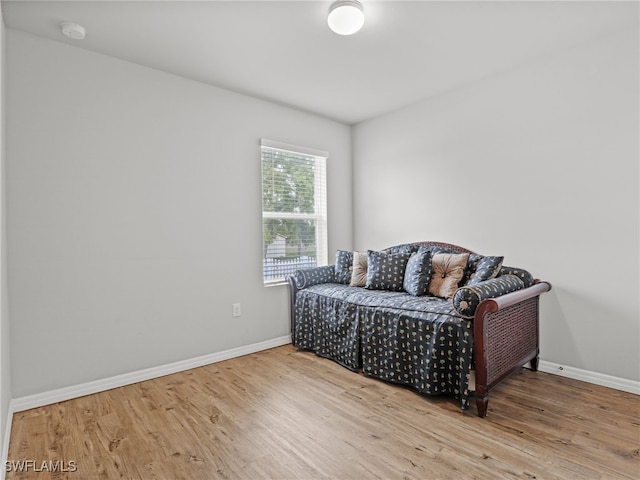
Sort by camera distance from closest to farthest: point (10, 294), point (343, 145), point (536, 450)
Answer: point (536, 450), point (10, 294), point (343, 145)

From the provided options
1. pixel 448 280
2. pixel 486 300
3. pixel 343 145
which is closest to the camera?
pixel 486 300

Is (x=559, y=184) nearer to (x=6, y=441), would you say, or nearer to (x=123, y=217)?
(x=123, y=217)

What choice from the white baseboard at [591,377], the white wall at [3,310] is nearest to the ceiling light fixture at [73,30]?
the white wall at [3,310]

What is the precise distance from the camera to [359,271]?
131 inches

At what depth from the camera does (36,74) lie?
227 centimetres

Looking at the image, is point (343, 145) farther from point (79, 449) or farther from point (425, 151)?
point (79, 449)

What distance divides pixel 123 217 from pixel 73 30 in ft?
3.89

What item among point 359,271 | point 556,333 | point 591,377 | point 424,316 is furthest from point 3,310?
point 591,377

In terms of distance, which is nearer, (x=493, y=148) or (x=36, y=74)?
(x=36, y=74)

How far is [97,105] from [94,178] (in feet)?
1.68

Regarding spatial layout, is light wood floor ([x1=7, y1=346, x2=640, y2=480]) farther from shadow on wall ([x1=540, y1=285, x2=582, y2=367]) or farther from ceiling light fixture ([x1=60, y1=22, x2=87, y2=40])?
ceiling light fixture ([x1=60, y1=22, x2=87, y2=40])

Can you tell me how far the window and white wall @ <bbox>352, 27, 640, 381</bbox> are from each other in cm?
111

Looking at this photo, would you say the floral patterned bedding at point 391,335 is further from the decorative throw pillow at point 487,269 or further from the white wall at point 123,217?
the white wall at point 123,217

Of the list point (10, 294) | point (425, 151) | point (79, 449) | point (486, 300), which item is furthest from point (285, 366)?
point (425, 151)
